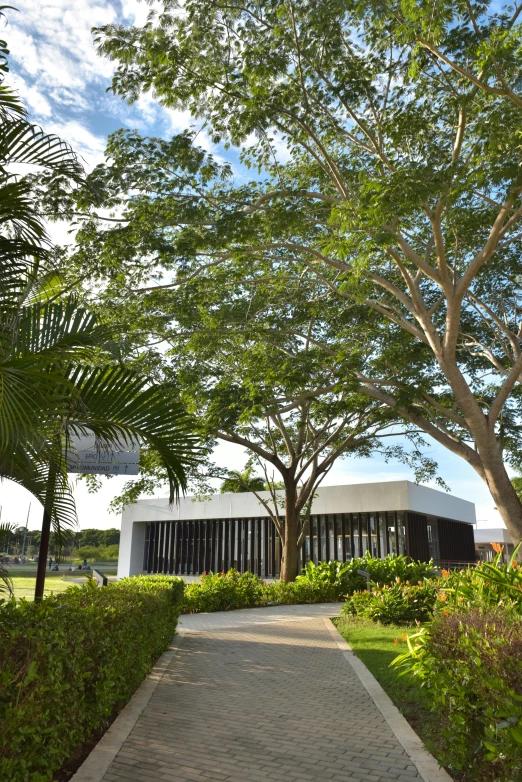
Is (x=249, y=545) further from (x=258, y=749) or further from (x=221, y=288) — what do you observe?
(x=258, y=749)

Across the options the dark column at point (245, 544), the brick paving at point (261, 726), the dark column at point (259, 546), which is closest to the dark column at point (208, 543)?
the dark column at point (245, 544)

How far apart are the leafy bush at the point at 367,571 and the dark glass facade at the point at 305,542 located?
8.07 m

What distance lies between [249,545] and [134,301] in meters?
18.3

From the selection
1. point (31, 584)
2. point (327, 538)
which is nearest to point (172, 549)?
point (31, 584)

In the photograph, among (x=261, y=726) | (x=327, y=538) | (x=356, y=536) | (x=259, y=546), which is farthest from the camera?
(x=259, y=546)

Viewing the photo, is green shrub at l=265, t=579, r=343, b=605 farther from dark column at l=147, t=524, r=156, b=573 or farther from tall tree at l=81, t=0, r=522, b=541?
dark column at l=147, t=524, r=156, b=573

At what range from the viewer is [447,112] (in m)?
10.9

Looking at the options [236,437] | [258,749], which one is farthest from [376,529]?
[258,749]

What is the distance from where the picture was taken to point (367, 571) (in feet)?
54.9

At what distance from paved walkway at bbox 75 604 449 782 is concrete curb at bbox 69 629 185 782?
4 centimetres

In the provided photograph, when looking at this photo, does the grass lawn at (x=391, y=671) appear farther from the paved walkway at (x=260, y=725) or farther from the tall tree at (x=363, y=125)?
the tall tree at (x=363, y=125)

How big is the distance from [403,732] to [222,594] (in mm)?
11003

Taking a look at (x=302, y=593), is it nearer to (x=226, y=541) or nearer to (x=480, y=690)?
(x=226, y=541)

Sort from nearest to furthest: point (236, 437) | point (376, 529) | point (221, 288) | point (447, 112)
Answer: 1. point (447, 112)
2. point (221, 288)
3. point (236, 437)
4. point (376, 529)
